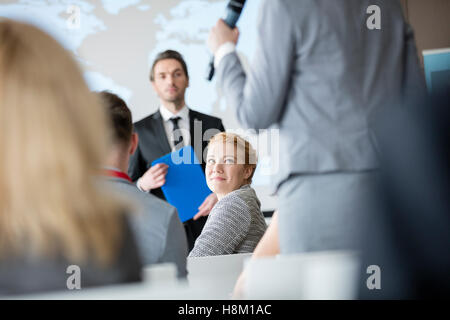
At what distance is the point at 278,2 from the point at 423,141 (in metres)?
0.59

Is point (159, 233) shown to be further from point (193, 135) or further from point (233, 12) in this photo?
point (193, 135)

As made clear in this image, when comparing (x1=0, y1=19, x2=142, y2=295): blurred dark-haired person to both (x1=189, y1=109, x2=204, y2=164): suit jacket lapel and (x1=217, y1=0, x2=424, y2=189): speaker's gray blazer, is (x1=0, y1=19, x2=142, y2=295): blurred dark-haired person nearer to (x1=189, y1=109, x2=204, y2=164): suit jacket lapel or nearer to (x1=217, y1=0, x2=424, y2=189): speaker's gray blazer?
(x1=217, y1=0, x2=424, y2=189): speaker's gray blazer

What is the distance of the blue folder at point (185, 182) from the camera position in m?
2.97

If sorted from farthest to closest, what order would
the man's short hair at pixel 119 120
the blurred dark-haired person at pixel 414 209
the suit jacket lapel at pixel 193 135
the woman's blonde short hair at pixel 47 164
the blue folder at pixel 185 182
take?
the suit jacket lapel at pixel 193 135 < the blue folder at pixel 185 182 < the man's short hair at pixel 119 120 < the blurred dark-haired person at pixel 414 209 < the woman's blonde short hair at pixel 47 164

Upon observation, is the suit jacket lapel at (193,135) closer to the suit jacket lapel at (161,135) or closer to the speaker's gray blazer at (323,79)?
the suit jacket lapel at (161,135)

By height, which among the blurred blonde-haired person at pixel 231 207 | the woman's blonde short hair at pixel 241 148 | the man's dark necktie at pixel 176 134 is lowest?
the blurred blonde-haired person at pixel 231 207

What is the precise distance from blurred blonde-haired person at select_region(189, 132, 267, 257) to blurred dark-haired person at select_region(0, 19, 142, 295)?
1211 millimetres

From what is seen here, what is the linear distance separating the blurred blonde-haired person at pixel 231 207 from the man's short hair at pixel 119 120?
485 millimetres

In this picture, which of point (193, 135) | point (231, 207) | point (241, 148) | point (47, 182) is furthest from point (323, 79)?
point (193, 135)

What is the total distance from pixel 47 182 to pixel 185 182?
226 centimetres

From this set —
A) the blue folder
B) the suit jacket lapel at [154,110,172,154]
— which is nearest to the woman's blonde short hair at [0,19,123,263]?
the blue folder

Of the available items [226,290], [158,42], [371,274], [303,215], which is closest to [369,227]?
[371,274]

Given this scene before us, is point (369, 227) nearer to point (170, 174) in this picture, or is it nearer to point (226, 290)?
point (226, 290)

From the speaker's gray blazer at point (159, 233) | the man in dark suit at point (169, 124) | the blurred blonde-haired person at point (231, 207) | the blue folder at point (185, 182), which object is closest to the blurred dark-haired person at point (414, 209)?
the speaker's gray blazer at point (159, 233)
